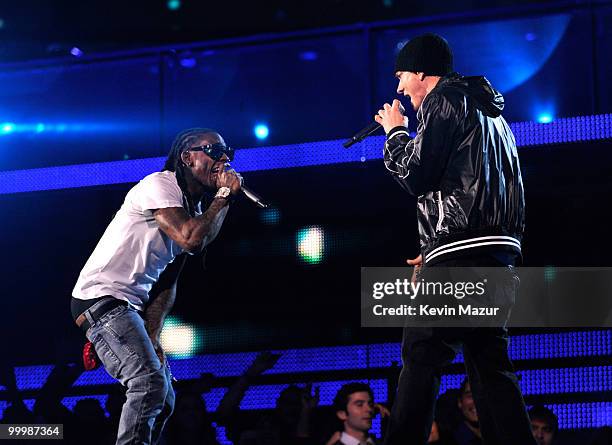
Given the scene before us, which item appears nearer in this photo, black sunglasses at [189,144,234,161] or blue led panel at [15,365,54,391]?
black sunglasses at [189,144,234,161]

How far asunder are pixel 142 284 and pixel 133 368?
393 mm

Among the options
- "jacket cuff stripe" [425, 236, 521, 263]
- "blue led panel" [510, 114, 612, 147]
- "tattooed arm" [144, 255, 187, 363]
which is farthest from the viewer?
"blue led panel" [510, 114, 612, 147]

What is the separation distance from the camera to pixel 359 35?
5488mm

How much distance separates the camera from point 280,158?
18.4 ft

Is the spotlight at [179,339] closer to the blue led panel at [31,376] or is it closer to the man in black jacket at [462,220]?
the blue led panel at [31,376]

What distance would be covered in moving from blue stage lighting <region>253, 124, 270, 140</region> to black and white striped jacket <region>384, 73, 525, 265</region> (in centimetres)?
260

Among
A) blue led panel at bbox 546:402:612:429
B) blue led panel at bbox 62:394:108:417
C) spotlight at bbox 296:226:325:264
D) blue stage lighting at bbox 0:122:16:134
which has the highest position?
blue stage lighting at bbox 0:122:16:134

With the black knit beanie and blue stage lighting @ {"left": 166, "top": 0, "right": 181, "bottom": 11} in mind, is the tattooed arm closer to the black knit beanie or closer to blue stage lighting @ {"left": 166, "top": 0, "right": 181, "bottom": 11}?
the black knit beanie

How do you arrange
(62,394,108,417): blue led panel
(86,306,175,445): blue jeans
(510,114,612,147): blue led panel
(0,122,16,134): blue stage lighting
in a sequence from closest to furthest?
(86,306,175,445): blue jeans < (510,114,612,147): blue led panel < (62,394,108,417): blue led panel < (0,122,16,134): blue stage lighting

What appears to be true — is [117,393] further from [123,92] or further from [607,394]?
[607,394]

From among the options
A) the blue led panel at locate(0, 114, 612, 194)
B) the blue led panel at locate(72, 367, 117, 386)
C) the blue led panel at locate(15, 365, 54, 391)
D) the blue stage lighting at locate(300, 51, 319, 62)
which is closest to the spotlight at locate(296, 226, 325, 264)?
the blue led panel at locate(0, 114, 612, 194)

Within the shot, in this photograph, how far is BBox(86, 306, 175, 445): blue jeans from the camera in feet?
11.2

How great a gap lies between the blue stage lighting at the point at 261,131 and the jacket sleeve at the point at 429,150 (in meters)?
2.63

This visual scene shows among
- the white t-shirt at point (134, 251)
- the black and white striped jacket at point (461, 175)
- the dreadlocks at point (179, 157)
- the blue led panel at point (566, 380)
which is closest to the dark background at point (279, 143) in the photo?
the blue led panel at point (566, 380)
